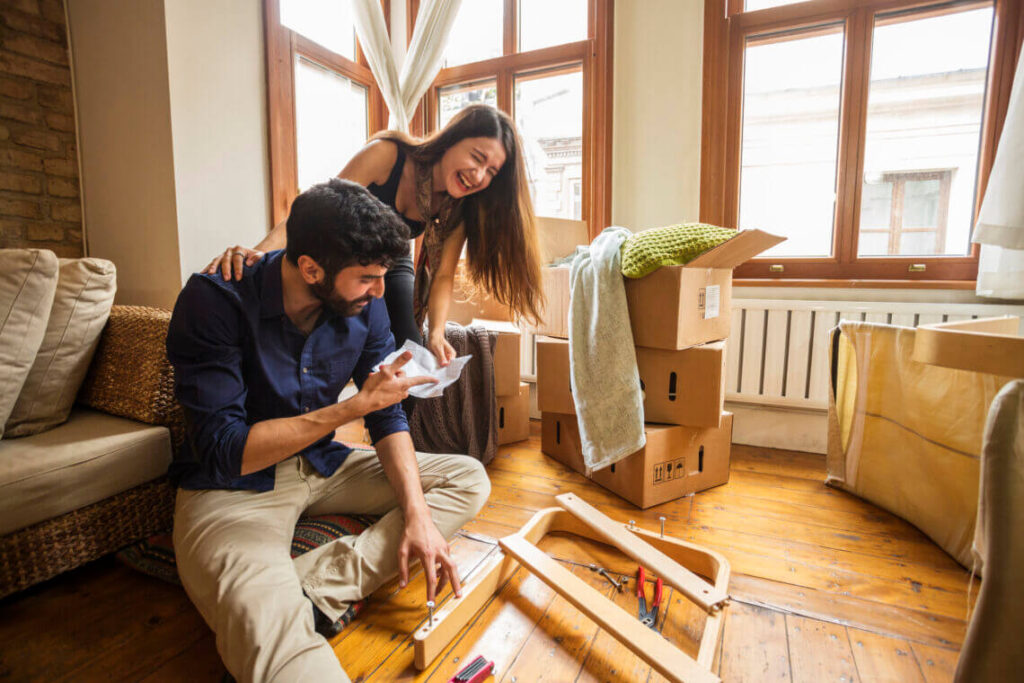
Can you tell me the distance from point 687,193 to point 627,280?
963 mm

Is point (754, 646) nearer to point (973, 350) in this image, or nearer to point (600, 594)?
point (600, 594)

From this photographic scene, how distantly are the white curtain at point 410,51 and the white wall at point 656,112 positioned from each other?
36.1 inches

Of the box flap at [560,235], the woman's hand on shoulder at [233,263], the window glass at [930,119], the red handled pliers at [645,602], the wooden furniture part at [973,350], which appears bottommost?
the red handled pliers at [645,602]

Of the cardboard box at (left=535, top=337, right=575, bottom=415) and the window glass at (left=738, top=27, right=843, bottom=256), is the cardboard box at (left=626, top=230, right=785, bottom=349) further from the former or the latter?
the window glass at (left=738, top=27, right=843, bottom=256)

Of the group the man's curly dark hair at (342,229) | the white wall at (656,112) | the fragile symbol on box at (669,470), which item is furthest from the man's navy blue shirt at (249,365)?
the white wall at (656,112)

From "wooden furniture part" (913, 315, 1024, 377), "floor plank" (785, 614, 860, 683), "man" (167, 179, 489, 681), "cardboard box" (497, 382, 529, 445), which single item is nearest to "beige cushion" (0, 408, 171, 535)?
"man" (167, 179, 489, 681)

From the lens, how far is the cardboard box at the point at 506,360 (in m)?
2.21

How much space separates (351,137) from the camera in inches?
116

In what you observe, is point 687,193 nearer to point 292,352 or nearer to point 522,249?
point 522,249

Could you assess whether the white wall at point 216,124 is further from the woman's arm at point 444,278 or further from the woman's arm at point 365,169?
the woman's arm at point 444,278

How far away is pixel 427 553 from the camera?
3.55ft

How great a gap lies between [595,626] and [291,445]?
30.8 inches

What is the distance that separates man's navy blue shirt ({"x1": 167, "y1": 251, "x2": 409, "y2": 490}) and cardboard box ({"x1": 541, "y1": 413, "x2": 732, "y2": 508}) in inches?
36.0

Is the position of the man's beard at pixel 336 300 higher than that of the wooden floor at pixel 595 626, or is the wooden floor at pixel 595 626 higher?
the man's beard at pixel 336 300
